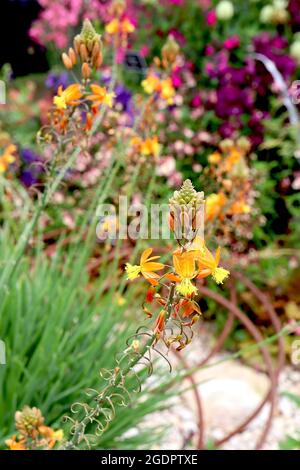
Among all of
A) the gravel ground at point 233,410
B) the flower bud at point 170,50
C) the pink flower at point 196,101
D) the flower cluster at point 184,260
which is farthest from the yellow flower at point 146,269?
the pink flower at point 196,101

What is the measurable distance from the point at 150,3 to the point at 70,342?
2.71 metres

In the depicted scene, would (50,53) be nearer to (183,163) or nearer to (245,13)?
(245,13)

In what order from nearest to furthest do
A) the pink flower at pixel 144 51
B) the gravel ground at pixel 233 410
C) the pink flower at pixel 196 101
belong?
the gravel ground at pixel 233 410, the pink flower at pixel 196 101, the pink flower at pixel 144 51

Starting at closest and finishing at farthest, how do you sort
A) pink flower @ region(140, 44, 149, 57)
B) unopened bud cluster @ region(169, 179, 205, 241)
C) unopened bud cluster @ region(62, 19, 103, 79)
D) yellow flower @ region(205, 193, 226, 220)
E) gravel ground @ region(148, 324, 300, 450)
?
1. unopened bud cluster @ region(169, 179, 205, 241)
2. unopened bud cluster @ region(62, 19, 103, 79)
3. yellow flower @ region(205, 193, 226, 220)
4. gravel ground @ region(148, 324, 300, 450)
5. pink flower @ region(140, 44, 149, 57)

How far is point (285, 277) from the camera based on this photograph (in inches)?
132

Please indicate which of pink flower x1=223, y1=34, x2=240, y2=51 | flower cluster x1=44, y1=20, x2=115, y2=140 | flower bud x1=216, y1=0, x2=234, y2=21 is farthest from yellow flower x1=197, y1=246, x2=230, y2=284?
flower bud x1=216, y1=0, x2=234, y2=21

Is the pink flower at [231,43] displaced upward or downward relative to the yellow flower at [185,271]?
upward

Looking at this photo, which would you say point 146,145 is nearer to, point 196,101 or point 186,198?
point 186,198

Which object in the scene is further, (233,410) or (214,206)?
(233,410)

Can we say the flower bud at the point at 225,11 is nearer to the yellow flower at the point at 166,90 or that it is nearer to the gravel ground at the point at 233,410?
the gravel ground at the point at 233,410

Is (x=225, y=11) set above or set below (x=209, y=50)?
above

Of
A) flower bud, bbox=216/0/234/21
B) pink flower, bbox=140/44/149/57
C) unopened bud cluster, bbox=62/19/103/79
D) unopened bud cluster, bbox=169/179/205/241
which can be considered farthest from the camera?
pink flower, bbox=140/44/149/57

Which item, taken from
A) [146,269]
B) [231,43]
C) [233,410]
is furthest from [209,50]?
[146,269]

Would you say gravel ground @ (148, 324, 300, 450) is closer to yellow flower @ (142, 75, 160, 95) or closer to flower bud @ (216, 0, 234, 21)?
yellow flower @ (142, 75, 160, 95)
